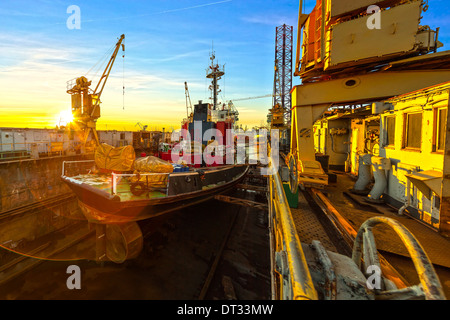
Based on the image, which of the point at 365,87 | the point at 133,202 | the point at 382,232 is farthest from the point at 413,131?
the point at 133,202

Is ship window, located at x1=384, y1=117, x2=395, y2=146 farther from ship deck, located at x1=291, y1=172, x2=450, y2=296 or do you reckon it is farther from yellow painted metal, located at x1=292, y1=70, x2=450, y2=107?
ship deck, located at x1=291, y1=172, x2=450, y2=296

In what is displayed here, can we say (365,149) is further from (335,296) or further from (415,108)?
(335,296)

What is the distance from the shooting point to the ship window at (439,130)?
16.9 feet

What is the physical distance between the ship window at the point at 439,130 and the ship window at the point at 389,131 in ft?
7.17

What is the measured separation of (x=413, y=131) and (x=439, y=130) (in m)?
1.13

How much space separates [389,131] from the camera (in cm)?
764

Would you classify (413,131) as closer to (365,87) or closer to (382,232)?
(365,87)

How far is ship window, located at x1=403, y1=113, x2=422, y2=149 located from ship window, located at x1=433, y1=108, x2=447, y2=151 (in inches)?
29.4

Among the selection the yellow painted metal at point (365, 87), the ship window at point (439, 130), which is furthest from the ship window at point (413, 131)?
the yellow painted metal at point (365, 87)

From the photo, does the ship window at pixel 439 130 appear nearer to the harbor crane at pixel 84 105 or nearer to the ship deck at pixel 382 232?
the ship deck at pixel 382 232

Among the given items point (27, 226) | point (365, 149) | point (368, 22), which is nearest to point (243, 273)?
point (365, 149)

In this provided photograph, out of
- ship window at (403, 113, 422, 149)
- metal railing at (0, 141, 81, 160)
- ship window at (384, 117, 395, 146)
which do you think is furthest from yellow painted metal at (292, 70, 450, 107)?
metal railing at (0, 141, 81, 160)

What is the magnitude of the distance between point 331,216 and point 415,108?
170 inches

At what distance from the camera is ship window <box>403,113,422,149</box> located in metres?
6.07
